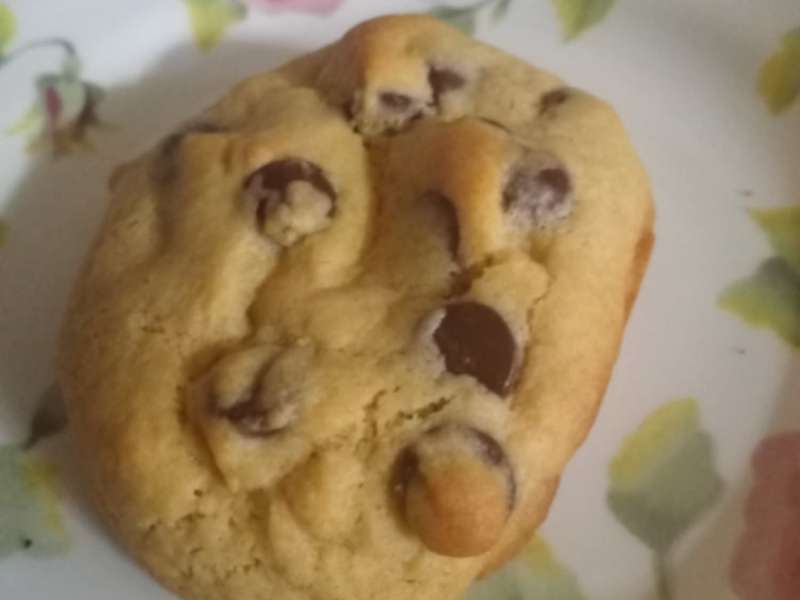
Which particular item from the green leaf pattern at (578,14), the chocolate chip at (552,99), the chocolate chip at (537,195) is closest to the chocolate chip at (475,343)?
the chocolate chip at (537,195)

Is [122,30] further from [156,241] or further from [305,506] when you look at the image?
[305,506]

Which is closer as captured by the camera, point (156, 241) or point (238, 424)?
point (238, 424)

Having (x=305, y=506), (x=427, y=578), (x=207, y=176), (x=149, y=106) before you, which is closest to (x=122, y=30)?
(x=149, y=106)

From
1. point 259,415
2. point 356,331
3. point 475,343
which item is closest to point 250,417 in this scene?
point 259,415

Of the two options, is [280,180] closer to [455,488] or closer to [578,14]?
[455,488]

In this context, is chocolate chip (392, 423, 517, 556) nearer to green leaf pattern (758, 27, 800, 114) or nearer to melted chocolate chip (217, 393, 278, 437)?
melted chocolate chip (217, 393, 278, 437)

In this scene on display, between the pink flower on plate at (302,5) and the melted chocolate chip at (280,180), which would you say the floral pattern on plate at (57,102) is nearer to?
the pink flower on plate at (302,5)

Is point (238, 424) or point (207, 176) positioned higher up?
point (207, 176)
